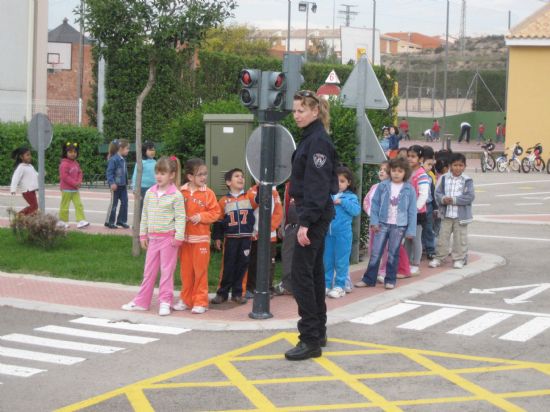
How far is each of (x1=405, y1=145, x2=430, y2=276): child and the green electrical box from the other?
2224mm

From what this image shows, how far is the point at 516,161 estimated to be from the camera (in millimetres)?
38781

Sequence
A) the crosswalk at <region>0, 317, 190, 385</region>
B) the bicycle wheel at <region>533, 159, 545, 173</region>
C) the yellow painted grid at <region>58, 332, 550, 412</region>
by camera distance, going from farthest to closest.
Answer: the bicycle wheel at <region>533, 159, 545, 173</region> → the crosswalk at <region>0, 317, 190, 385</region> → the yellow painted grid at <region>58, 332, 550, 412</region>

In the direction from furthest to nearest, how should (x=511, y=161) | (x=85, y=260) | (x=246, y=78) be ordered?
(x=511, y=161)
(x=85, y=260)
(x=246, y=78)

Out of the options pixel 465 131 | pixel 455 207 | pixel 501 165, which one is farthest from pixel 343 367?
pixel 465 131

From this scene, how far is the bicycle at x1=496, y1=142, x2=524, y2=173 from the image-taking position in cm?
3809

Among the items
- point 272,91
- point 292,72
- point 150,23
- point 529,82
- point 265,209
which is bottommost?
point 265,209

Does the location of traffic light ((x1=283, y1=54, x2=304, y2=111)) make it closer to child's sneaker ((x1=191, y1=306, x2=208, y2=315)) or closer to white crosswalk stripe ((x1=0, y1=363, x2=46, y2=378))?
child's sneaker ((x1=191, y1=306, x2=208, y2=315))

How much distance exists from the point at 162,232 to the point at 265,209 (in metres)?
1.19

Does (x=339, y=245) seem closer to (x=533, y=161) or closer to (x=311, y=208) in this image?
(x=311, y=208)

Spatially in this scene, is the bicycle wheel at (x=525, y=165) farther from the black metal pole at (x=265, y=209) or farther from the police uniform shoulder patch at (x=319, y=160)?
the police uniform shoulder patch at (x=319, y=160)

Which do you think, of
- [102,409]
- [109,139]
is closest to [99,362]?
[102,409]

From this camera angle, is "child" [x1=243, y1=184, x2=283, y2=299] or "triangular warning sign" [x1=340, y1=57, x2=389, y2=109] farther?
"triangular warning sign" [x1=340, y1=57, x2=389, y2=109]

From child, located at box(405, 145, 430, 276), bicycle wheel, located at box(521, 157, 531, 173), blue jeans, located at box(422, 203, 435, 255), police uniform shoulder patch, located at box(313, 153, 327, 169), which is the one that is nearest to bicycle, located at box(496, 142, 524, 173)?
bicycle wheel, located at box(521, 157, 531, 173)

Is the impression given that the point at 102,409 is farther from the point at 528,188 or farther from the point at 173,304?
the point at 528,188
